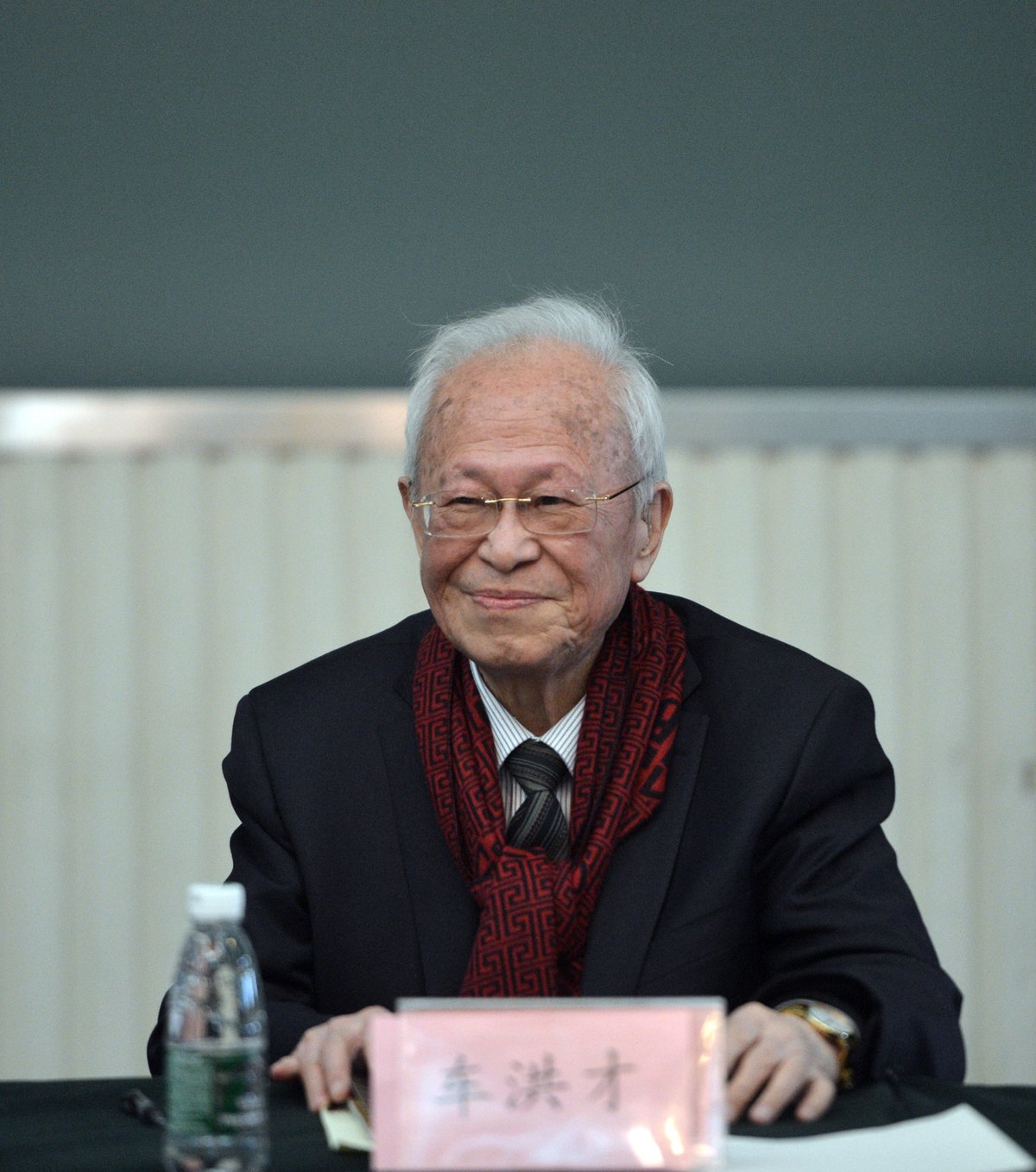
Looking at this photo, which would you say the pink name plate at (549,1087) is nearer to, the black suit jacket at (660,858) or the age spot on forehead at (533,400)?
the black suit jacket at (660,858)

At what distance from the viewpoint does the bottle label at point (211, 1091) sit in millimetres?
939

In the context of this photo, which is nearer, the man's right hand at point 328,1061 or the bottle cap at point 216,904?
the bottle cap at point 216,904

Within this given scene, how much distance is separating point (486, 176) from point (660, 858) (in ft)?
5.66

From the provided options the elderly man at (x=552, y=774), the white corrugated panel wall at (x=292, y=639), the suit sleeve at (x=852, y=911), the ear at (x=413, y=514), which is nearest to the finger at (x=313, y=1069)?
the elderly man at (x=552, y=774)

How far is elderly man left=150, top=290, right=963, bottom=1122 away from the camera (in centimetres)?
159

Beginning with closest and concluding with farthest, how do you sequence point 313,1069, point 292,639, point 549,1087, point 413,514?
1. point 549,1087
2. point 313,1069
3. point 413,514
4. point 292,639

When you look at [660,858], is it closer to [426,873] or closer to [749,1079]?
[426,873]

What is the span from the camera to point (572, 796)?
1664 millimetres

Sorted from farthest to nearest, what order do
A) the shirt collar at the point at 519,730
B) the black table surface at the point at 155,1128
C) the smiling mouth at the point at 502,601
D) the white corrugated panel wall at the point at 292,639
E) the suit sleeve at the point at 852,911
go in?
the white corrugated panel wall at the point at 292,639 → the shirt collar at the point at 519,730 → the smiling mouth at the point at 502,601 → the suit sleeve at the point at 852,911 → the black table surface at the point at 155,1128

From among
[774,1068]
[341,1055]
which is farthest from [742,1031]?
[341,1055]

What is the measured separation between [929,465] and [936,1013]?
1.64 metres

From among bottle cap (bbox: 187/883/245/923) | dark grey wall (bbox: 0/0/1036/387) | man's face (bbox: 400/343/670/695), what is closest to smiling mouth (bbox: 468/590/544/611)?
man's face (bbox: 400/343/670/695)

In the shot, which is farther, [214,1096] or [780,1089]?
[780,1089]

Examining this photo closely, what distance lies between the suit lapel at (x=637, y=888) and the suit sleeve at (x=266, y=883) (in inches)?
12.3
